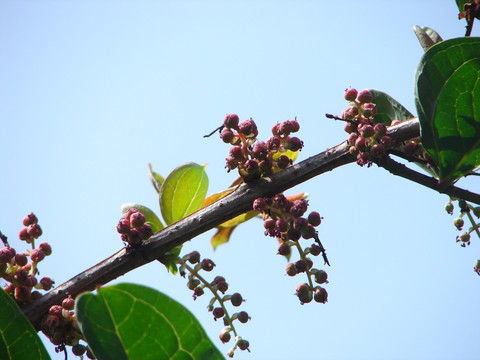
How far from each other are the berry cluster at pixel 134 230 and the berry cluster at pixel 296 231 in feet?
1.71

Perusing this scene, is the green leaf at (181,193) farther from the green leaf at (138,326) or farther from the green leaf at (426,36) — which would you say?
the green leaf at (426,36)

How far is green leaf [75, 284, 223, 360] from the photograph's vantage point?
1505 mm

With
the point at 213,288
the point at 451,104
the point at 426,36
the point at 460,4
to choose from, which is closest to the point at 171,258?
the point at 213,288

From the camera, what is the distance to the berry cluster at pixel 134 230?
7.29ft

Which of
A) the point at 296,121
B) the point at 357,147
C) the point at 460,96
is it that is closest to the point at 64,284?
the point at 296,121

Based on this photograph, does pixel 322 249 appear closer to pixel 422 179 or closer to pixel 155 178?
pixel 422 179

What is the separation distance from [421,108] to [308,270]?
833 mm

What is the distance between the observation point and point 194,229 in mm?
2197

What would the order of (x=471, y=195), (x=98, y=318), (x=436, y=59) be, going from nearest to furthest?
1. (x=98, y=318)
2. (x=436, y=59)
3. (x=471, y=195)

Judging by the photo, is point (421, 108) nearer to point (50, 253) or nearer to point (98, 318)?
point (98, 318)

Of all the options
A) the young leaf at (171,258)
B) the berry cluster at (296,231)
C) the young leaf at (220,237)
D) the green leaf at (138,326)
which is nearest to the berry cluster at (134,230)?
the young leaf at (171,258)

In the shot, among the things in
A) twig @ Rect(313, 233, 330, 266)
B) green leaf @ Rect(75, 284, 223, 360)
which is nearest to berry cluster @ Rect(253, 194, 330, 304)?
twig @ Rect(313, 233, 330, 266)

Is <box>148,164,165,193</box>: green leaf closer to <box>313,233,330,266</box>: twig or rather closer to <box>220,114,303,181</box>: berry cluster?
<box>220,114,303,181</box>: berry cluster

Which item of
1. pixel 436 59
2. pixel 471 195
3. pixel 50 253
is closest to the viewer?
pixel 436 59
